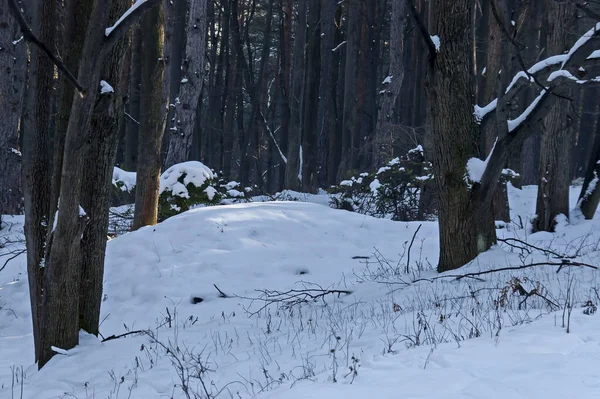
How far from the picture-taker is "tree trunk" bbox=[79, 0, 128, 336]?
206 inches

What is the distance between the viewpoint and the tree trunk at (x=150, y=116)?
383 inches

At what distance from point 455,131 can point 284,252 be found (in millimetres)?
3406

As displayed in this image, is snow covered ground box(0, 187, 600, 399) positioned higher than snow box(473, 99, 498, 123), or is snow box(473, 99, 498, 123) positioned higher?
snow box(473, 99, 498, 123)

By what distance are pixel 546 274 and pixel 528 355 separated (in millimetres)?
3595

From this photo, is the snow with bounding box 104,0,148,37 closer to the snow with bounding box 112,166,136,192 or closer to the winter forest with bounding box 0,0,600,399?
the winter forest with bounding box 0,0,600,399

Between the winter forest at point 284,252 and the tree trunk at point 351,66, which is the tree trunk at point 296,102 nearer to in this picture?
the tree trunk at point 351,66

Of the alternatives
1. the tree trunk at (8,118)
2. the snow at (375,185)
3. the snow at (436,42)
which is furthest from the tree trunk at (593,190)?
the tree trunk at (8,118)

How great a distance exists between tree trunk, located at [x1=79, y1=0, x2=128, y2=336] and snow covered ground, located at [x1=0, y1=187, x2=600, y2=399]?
1.43 feet

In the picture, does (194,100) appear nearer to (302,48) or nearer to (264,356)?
(302,48)

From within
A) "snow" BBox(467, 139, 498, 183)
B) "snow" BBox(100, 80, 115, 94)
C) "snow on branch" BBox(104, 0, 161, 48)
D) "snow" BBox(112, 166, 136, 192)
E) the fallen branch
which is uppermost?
"snow on branch" BBox(104, 0, 161, 48)

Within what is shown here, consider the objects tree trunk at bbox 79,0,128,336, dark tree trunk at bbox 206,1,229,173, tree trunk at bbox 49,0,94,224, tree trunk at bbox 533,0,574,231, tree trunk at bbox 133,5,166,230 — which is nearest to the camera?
tree trunk at bbox 79,0,128,336

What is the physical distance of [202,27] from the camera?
13.6 m

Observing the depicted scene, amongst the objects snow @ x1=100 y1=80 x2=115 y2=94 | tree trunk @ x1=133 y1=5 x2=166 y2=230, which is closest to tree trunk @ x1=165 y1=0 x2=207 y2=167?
tree trunk @ x1=133 y1=5 x2=166 y2=230

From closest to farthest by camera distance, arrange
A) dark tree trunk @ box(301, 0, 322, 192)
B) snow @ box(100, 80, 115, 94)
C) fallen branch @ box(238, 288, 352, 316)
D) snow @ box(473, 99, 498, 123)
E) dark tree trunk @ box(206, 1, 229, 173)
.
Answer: snow @ box(100, 80, 115, 94), fallen branch @ box(238, 288, 352, 316), snow @ box(473, 99, 498, 123), dark tree trunk @ box(301, 0, 322, 192), dark tree trunk @ box(206, 1, 229, 173)
